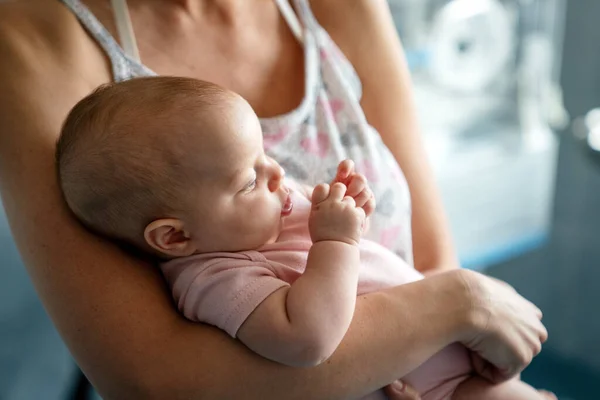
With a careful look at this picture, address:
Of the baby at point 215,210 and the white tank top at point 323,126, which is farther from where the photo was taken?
the white tank top at point 323,126

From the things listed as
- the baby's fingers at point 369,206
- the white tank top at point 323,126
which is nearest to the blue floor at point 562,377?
the white tank top at point 323,126

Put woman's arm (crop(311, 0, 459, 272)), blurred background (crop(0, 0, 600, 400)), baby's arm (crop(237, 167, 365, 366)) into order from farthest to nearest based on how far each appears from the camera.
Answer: blurred background (crop(0, 0, 600, 400))
woman's arm (crop(311, 0, 459, 272))
baby's arm (crop(237, 167, 365, 366))

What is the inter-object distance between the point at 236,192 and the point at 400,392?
1.13 ft

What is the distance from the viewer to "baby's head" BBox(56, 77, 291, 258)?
86 cm

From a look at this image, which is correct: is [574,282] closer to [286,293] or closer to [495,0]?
[495,0]

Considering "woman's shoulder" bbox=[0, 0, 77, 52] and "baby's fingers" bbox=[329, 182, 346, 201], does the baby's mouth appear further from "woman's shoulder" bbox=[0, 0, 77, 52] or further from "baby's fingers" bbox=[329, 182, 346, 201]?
"woman's shoulder" bbox=[0, 0, 77, 52]

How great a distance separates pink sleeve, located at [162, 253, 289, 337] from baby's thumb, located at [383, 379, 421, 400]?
0.22 meters

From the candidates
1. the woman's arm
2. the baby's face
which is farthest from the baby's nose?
the woman's arm

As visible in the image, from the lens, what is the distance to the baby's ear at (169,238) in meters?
0.89

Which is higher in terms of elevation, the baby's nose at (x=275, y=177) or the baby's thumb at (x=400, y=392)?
the baby's nose at (x=275, y=177)

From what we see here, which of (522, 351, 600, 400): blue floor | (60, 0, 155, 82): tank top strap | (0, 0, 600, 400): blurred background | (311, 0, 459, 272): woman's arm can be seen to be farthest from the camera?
(522, 351, 600, 400): blue floor

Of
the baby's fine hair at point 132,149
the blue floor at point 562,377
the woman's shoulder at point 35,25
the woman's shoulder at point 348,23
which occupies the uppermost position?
the woman's shoulder at point 35,25

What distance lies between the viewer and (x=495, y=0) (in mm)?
2971

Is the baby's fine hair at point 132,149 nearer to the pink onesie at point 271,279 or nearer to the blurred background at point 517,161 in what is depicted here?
the pink onesie at point 271,279
